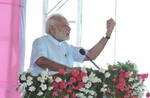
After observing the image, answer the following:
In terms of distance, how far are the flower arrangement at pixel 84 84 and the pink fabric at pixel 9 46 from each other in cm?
Result: 211

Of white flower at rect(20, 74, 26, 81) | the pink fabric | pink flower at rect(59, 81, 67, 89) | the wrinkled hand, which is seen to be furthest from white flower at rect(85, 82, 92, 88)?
the pink fabric

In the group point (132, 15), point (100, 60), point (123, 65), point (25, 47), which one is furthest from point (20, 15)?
point (123, 65)

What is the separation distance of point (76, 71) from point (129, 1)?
3165 millimetres

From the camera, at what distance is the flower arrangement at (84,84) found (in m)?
2.18

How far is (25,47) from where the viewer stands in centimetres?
453

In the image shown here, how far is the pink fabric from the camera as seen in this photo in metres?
4.33

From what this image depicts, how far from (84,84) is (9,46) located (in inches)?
93.4

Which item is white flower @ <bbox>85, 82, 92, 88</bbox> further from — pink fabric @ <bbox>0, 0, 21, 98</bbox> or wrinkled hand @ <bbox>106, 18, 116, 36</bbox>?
pink fabric @ <bbox>0, 0, 21, 98</bbox>

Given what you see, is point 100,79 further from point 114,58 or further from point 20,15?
point 114,58

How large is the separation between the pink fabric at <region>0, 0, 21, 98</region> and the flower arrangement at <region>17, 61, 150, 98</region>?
211cm

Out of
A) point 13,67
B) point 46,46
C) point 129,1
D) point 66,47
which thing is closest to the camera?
point 46,46

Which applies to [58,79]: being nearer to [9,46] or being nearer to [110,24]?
[110,24]

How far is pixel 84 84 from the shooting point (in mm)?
2189

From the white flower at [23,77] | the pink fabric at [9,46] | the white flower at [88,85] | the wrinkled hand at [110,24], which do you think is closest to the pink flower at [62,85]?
the white flower at [88,85]
